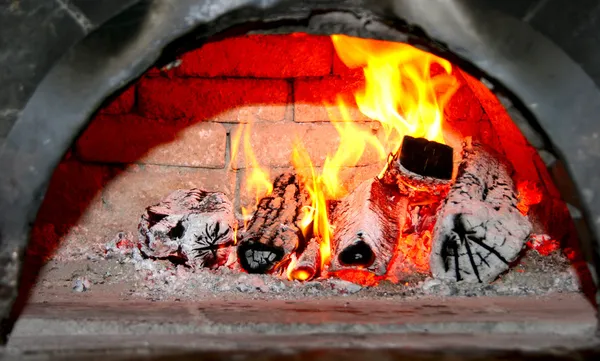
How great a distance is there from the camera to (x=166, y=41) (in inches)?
56.3

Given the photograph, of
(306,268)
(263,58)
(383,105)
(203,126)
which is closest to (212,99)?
(203,126)

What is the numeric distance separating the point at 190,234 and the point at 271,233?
29 cm

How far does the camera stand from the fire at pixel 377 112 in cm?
238

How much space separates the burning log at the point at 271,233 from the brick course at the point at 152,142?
0.33 meters

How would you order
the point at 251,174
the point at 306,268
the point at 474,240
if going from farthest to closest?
the point at 251,174, the point at 306,268, the point at 474,240

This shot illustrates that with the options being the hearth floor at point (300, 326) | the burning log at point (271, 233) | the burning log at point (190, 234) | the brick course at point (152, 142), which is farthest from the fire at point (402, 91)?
the hearth floor at point (300, 326)

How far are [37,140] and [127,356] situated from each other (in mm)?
560

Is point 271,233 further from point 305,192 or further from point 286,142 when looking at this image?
point 286,142

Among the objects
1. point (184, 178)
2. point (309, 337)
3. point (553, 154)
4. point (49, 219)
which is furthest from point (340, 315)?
point (49, 219)

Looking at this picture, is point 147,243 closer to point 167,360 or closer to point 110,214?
point 110,214

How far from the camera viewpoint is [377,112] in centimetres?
250

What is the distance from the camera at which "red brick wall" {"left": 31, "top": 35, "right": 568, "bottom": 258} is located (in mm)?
2412

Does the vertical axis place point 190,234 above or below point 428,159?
below

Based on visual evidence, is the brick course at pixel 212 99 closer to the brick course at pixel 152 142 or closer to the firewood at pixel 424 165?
the brick course at pixel 152 142
